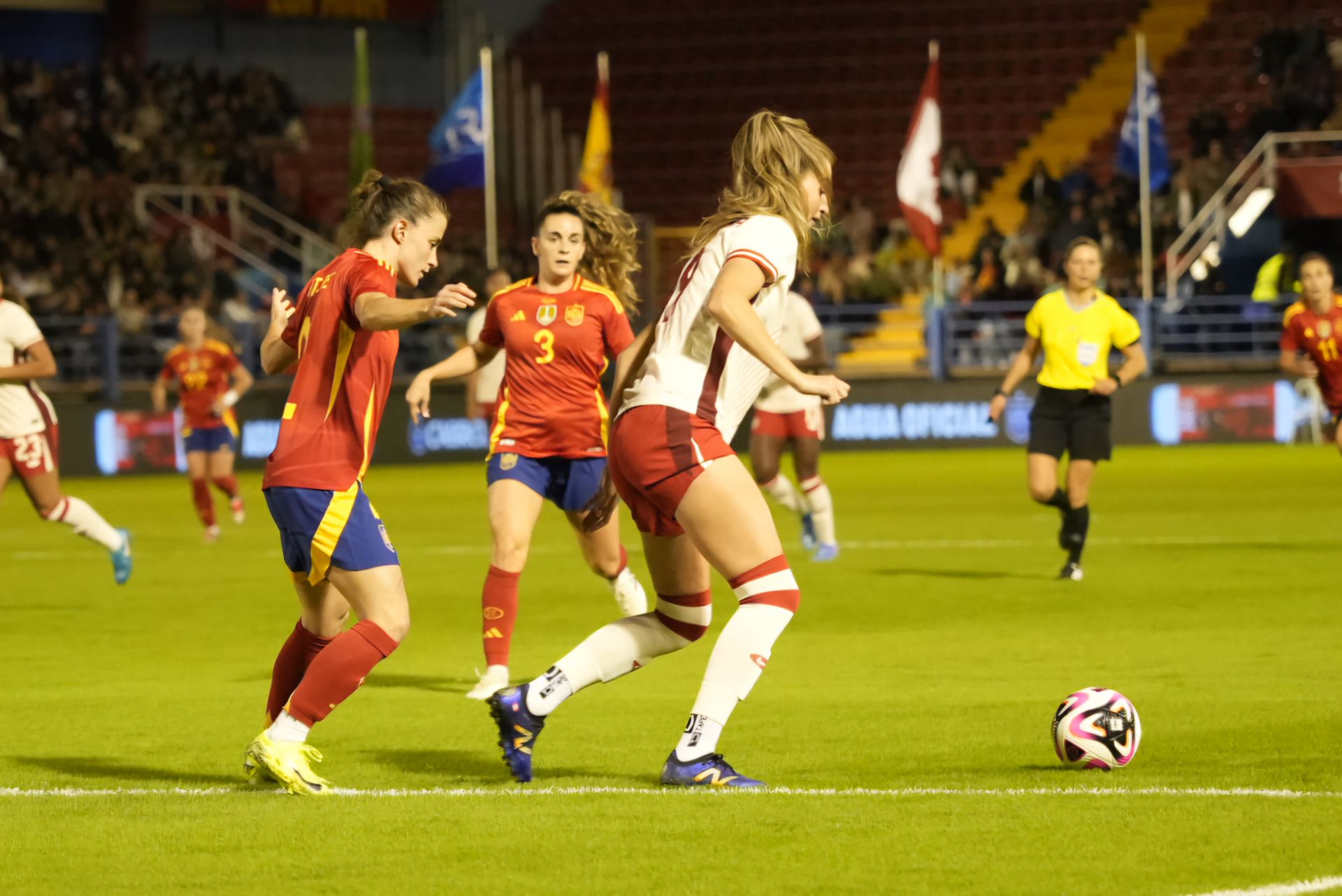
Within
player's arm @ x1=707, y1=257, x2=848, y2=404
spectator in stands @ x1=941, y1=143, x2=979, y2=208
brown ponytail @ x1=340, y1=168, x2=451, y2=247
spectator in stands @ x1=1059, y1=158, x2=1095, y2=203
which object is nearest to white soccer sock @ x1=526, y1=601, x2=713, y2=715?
player's arm @ x1=707, y1=257, x2=848, y2=404

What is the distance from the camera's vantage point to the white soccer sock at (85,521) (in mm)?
13430

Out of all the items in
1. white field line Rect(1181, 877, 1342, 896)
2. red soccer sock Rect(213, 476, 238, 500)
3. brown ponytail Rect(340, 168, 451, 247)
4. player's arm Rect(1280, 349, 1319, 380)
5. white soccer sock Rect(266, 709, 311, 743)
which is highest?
brown ponytail Rect(340, 168, 451, 247)

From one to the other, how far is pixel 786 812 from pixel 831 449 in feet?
80.0

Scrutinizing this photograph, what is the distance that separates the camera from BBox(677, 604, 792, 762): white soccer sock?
6406 mm

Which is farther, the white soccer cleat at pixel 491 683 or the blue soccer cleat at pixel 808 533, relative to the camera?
the blue soccer cleat at pixel 808 533

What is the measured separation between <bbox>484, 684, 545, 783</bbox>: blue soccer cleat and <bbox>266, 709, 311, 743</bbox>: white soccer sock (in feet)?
2.02

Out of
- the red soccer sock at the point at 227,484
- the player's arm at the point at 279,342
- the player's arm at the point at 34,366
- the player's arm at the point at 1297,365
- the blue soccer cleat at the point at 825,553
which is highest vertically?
the player's arm at the point at 279,342

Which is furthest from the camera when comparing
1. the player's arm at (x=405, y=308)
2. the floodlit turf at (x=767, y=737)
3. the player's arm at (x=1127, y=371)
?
the player's arm at (x=1127, y=371)

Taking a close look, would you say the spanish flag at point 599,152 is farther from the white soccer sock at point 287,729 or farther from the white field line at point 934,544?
the white soccer sock at point 287,729

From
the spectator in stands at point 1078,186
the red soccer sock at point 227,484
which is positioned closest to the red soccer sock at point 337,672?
the red soccer sock at point 227,484

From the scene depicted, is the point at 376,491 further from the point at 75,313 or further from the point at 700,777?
the point at 700,777

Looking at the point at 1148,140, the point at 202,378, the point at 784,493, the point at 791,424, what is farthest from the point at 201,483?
the point at 1148,140

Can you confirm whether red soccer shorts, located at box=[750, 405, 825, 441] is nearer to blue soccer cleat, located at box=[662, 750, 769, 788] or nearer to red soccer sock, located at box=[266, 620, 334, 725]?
red soccer sock, located at box=[266, 620, 334, 725]

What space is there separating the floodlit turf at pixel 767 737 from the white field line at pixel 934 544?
81 mm
